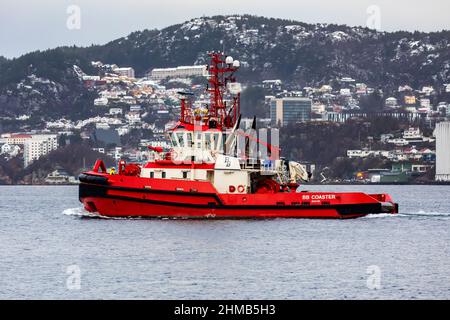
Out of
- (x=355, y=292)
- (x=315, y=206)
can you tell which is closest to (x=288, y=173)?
(x=315, y=206)

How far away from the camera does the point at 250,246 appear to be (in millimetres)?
52875

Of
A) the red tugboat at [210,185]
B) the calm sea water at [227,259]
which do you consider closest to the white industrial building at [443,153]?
the calm sea water at [227,259]

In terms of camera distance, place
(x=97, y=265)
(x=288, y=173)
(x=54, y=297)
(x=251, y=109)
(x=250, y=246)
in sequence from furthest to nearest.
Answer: (x=251, y=109), (x=288, y=173), (x=250, y=246), (x=97, y=265), (x=54, y=297)

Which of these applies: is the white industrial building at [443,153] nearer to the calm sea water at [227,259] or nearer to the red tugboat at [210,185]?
the calm sea water at [227,259]

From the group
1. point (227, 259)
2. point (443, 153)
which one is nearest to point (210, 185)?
point (227, 259)

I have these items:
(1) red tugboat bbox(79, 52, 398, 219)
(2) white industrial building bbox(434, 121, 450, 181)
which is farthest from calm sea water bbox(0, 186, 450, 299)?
(2) white industrial building bbox(434, 121, 450, 181)

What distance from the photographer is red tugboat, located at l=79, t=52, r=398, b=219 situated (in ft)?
203

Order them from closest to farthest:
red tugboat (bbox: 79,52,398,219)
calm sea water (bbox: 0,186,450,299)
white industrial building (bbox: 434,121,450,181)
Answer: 1. calm sea water (bbox: 0,186,450,299)
2. red tugboat (bbox: 79,52,398,219)
3. white industrial building (bbox: 434,121,450,181)

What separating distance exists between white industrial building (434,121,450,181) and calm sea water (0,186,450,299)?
110325 millimetres

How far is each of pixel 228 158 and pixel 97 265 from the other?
16.5 meters

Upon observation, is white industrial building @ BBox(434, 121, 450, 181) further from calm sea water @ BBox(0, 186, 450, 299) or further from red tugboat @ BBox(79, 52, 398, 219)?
red tugboat @ BBox(79, 52, 398, 219)

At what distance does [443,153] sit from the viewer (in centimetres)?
17725

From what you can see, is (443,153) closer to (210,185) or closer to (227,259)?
(210,185)
